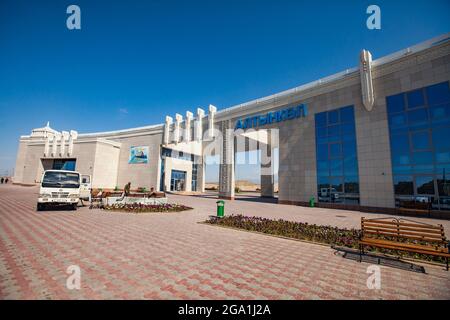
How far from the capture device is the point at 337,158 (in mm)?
19156

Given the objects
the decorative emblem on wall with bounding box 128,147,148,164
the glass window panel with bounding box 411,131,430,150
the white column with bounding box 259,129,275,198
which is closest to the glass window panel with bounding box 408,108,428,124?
the glass window panel with bounding box 411,131,430,150

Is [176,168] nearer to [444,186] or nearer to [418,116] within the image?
[418,116]

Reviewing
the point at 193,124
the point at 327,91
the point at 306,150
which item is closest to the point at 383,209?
the point at 306,150

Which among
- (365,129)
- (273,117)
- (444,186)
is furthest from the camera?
(273,117)

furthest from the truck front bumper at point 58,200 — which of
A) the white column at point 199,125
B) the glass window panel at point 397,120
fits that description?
the glass window panel at point 397,120

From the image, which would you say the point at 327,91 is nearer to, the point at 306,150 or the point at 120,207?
the point at 306,150

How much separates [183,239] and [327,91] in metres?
19.7

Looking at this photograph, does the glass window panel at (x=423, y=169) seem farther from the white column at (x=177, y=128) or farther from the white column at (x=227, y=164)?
the white column at (x=177, y=128)

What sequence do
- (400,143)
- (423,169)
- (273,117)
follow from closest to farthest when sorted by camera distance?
(423,169), (400,143), (273,117)

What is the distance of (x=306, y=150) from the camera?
69.7ft

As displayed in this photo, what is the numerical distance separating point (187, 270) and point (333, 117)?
65.0 ft

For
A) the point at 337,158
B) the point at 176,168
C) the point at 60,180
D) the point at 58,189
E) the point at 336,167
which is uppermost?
the point at 176,168

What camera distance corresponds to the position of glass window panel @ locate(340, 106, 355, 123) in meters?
18.7

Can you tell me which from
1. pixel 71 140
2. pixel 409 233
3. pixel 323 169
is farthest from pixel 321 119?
pixel 71 140
